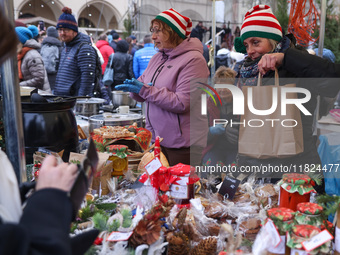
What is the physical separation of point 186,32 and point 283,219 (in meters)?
1.64

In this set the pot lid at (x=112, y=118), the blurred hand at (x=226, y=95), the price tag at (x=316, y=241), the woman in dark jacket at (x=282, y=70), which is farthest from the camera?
the blurred hand at (x=226, y=95)

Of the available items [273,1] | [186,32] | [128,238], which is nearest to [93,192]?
[128,238]

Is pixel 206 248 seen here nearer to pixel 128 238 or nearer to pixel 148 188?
pixel 128 238

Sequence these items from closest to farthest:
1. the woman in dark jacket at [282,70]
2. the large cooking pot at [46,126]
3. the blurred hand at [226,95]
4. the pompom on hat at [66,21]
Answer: the woman in dark jacket at [282,70]
the large cooking pot at [46,126]
the blurred hand at [226,95]
the pompom on hat at [66,21]

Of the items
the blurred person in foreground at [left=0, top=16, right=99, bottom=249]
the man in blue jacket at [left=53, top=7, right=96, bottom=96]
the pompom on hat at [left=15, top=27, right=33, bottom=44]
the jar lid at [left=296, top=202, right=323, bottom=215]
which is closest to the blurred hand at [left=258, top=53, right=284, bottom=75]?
the jar lid at [left=296, top=202, right=323, bottom=215]

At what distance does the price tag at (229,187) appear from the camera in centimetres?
152

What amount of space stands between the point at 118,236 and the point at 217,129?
5.95ft

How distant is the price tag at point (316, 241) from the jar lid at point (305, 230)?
0.01 m

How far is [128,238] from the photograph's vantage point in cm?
109

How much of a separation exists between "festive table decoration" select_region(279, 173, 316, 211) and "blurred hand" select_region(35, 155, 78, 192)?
806mm

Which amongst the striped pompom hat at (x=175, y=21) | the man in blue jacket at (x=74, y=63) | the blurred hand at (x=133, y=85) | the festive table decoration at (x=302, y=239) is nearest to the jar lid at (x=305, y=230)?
the festive table decoration at (x=302, y=239)

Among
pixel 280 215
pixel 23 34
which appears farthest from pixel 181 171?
pixel 23 34

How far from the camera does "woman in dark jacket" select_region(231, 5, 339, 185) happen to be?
1.67 m

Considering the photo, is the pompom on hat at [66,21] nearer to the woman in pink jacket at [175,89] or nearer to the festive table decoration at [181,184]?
the woman in pink jacket at [175,89]
